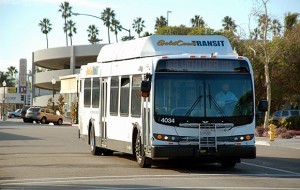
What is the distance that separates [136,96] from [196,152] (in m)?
2.58

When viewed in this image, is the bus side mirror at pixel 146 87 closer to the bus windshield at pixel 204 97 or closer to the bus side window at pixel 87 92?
the bus windshield at pixel 204 97

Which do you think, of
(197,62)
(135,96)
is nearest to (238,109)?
(197,62)

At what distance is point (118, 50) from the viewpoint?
70.9ft

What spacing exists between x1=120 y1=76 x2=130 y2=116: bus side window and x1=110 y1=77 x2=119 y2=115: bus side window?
454 millimetres

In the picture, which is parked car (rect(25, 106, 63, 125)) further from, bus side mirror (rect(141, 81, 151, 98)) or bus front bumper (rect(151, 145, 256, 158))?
bus front bumper (rect(151, 145, 256, 158))

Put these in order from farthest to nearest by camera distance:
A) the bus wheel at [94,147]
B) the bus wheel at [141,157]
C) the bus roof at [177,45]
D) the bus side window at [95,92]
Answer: the bus wheel at [94,147] < the bus side window at [95,92] < the bus roof at [177,45] < the bus wheel at [141,157]

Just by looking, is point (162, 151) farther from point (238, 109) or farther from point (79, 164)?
point (79, 164)

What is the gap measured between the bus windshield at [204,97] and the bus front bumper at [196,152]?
0.67 metres

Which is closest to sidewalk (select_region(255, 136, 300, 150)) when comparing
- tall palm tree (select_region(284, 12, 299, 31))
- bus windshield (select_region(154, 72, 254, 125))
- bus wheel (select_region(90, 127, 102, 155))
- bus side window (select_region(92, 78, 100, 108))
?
bus wheel (select_region(90, 127, 102, 155))

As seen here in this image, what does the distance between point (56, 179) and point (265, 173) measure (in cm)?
502

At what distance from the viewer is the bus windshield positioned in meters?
17.6

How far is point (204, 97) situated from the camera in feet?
58.4

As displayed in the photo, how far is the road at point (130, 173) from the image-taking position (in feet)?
48.0

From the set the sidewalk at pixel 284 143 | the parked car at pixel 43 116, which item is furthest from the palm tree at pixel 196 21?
the sidewalk at pixel 284 143
